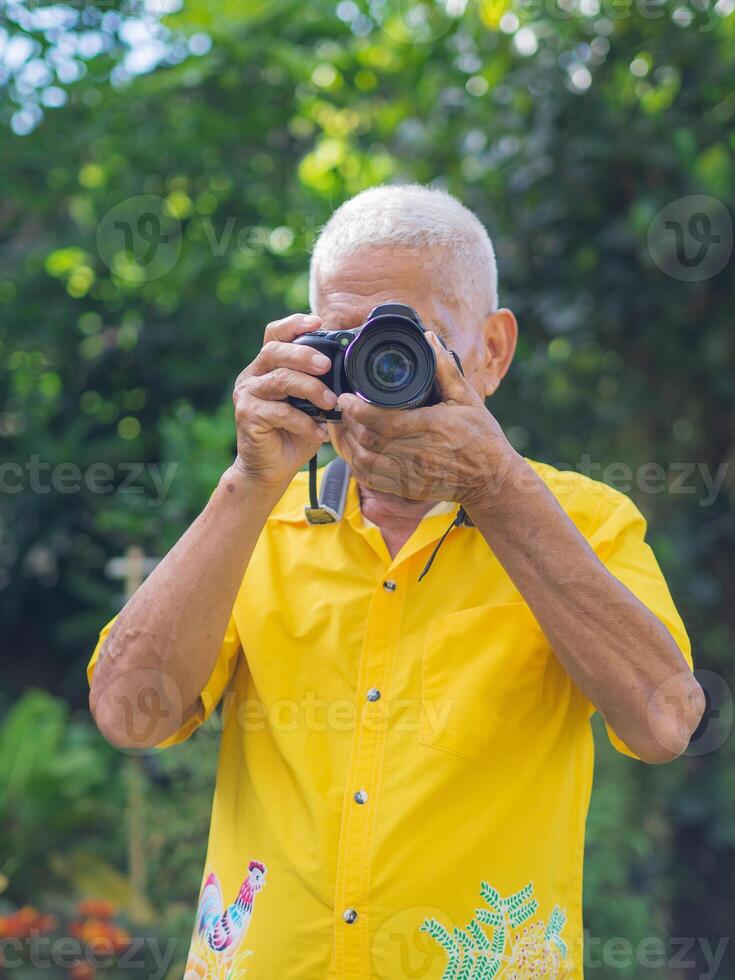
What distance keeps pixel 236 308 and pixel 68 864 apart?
80.3 inches

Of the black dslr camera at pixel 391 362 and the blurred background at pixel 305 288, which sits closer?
the black dslr camera at pixel 391 362

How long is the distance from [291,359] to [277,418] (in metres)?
0.08

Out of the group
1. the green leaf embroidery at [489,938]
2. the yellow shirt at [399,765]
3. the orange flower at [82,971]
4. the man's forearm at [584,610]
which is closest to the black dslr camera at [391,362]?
the man's forearm at [584,610]

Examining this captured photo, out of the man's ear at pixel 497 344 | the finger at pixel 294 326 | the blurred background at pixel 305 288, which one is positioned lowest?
the finger at pixel 294 326

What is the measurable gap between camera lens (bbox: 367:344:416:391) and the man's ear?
360mm

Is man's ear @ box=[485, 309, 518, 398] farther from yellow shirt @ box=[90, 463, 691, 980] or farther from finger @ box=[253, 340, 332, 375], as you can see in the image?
finger @ box=[253, 340, 332, 375]

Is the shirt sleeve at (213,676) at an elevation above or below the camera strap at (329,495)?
below

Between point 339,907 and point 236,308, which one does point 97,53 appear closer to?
point 236,308

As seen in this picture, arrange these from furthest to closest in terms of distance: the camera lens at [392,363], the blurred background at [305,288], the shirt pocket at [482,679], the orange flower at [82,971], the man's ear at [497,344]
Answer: the blurred background at [305,288], the orange flower at [82,971], the man's ear at [497,344], the shirt pocket at [482,679], the camera lens at [392,363]

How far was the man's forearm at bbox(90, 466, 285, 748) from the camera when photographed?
136 cm

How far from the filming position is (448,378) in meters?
1.29

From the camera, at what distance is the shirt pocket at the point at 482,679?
1.38 m

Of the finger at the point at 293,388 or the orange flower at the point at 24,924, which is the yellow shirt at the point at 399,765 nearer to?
the finger at the point at 293,388

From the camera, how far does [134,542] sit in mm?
3541
